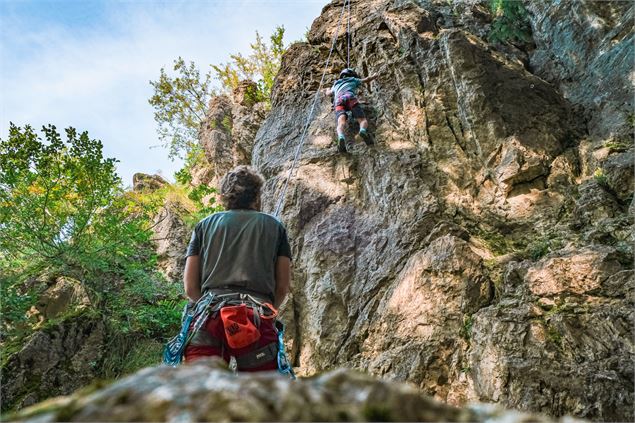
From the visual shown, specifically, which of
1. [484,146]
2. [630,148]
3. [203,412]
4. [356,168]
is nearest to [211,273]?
[203,412]

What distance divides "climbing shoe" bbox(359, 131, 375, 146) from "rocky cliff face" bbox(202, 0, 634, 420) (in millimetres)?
137

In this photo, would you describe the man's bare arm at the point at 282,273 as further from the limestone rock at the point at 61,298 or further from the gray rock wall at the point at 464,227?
the limestone rock at the point at 61,298

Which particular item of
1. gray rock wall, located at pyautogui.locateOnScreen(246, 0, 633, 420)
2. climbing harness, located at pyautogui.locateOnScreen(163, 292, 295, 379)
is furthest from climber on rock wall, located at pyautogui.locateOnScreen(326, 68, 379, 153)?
climbing harness, located at pyautogui.locateOnScreen(163, 292, 295, 379)

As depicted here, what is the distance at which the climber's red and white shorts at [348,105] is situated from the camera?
26.1 ft

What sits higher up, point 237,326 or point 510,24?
point 510,24

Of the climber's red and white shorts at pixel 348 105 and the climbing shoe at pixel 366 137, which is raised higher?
the climber's red and white shorts at pixel 348 105

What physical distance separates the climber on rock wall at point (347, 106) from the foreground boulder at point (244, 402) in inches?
259

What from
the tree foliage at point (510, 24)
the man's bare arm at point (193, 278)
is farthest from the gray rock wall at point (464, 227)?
the man's bare arm at point (193, 278)

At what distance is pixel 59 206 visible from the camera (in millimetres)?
7438

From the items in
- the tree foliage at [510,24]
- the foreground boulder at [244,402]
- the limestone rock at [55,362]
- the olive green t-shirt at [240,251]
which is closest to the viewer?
the foreground boulder at [244,402]

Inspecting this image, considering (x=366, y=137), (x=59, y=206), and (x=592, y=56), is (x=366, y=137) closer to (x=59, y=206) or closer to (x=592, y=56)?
(x=592, y=56)

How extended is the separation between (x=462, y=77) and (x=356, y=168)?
2308 mm

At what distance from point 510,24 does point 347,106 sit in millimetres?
3941

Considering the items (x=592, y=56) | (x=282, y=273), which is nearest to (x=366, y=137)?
(x=592, y=56)
